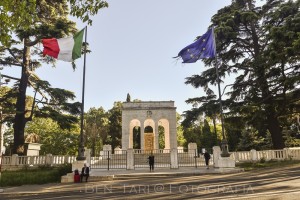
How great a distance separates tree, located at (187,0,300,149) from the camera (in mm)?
21375

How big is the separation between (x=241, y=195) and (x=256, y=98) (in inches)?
669

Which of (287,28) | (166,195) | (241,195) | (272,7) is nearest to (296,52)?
(287,28)

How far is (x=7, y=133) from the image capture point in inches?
1773

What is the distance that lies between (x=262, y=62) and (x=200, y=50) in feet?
23.5

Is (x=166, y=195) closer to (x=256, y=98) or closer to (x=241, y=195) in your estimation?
(x=241, y=195)

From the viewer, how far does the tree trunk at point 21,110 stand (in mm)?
23781

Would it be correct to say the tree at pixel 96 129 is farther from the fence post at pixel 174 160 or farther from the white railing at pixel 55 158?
the fence post at pixel 174 160

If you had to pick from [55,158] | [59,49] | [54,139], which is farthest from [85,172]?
[54,139]

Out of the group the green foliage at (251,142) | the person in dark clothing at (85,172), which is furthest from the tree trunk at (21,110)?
the green foliage at (251,142)

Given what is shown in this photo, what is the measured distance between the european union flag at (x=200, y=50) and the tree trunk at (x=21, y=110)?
14.8 metres

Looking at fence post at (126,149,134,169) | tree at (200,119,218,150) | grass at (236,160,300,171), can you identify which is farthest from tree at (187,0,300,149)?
tree at (200,119,218,150)

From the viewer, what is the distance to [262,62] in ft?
75.9

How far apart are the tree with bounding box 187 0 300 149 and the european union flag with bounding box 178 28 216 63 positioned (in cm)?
Result: 536

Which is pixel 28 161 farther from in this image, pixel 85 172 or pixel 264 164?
pixel 264 164
